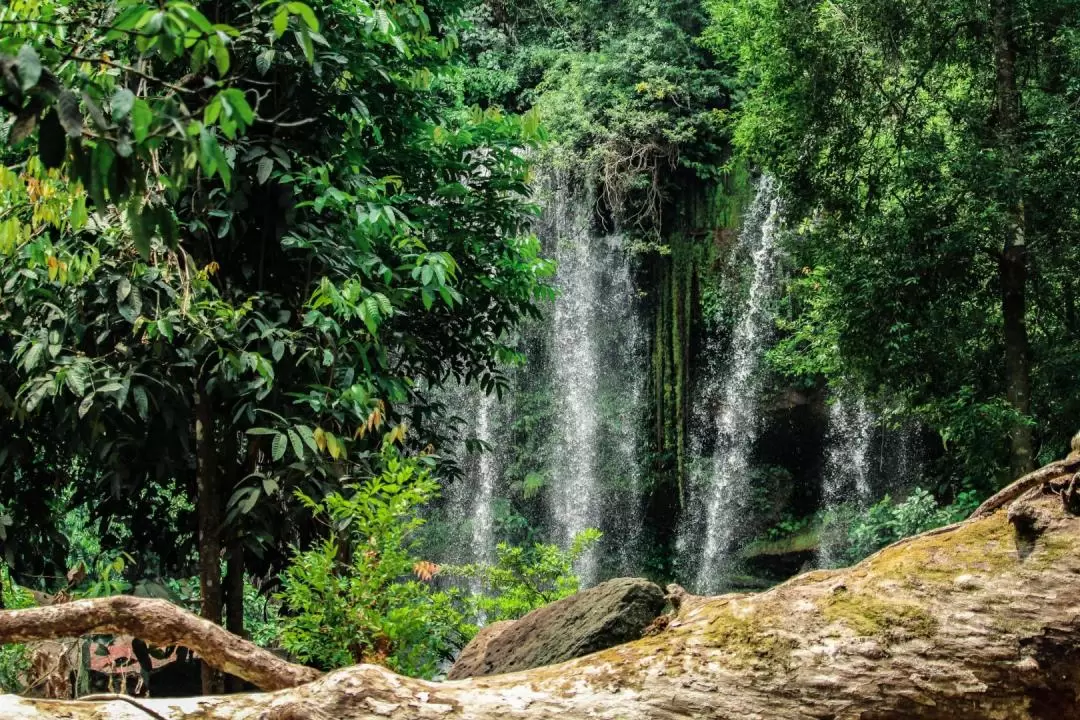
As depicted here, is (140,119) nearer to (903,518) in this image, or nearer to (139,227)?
(139,227)

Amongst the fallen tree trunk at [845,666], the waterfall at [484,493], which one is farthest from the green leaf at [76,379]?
the waterfall at [484,493]

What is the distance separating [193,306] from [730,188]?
37.2ft

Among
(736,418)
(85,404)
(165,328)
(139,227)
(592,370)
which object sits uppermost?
(139,227)

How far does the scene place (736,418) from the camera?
1418cm

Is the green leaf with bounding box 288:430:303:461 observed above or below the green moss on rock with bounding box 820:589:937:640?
above

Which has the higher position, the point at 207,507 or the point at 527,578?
the point at 207,507

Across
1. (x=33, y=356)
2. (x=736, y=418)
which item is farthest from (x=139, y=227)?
(x=736, y=418)

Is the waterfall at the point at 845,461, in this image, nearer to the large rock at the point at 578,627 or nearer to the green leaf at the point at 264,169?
the large rock at the point at 578,627

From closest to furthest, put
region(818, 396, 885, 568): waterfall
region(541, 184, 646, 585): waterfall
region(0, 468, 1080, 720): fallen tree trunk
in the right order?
region(0, 468, 1080, 720): fallen tree trunk, region(818, 396, 885, 568): waterfall, region(541, 184, 646, 585): waterfall

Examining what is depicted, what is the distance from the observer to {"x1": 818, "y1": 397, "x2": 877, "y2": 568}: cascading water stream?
42.8 ft

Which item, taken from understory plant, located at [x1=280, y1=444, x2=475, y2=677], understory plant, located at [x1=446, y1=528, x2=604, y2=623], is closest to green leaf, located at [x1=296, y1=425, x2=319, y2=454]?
understory plant, located at [x1=280, y1=444, x2=475, y2=677]

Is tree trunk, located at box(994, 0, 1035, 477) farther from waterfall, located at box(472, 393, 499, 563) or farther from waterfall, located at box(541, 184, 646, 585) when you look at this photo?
waterfall, located at box(472, 393, 499, 563)

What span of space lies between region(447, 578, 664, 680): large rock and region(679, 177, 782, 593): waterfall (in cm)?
971

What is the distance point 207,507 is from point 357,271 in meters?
1.36
